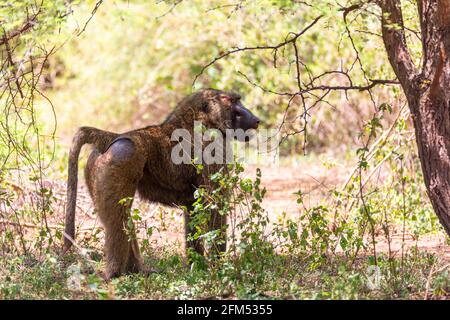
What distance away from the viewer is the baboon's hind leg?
18.7ft

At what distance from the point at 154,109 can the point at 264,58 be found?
3.09 metres

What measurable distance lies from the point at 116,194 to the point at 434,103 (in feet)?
7.81

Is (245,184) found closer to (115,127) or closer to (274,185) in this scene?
(274,185)

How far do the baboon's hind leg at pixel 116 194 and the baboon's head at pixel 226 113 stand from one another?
118 cm

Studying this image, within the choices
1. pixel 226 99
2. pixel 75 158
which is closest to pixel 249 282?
pixel 75 158

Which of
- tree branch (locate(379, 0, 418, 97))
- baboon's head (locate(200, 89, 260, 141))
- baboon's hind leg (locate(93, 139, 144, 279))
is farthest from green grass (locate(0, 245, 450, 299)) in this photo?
baboon's head (locate(200, 89, 260, 141))

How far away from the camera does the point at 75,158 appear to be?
587 centimetres

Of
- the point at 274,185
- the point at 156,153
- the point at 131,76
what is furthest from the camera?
the point at 131,76

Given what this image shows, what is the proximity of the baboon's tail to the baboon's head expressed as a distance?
1145 mm

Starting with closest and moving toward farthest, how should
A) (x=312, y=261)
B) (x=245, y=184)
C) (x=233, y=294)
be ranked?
(x=233, y=294) < (x=245, y=184) < (x=312, y=261)

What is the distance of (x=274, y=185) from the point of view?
11.1 metres

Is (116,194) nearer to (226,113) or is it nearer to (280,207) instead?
(226,113)

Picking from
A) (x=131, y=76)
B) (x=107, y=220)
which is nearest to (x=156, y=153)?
(x=107, y=220)

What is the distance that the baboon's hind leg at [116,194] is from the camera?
18.7 ft
